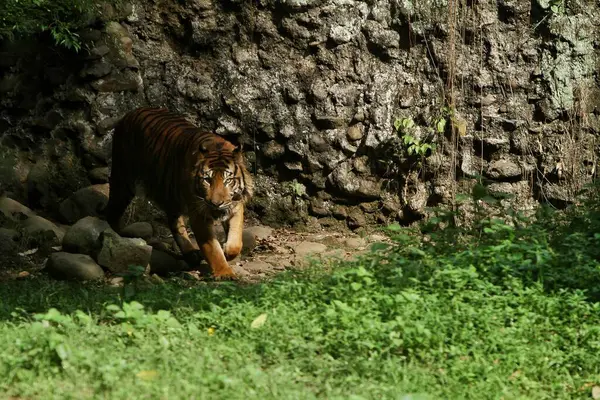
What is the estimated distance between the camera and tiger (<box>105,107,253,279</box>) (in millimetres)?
7652

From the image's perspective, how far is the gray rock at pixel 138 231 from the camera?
8633 mm

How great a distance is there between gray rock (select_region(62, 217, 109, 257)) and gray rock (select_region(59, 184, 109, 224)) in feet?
3.92

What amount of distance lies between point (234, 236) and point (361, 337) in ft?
10.8

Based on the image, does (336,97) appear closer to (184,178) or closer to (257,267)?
(184,178)

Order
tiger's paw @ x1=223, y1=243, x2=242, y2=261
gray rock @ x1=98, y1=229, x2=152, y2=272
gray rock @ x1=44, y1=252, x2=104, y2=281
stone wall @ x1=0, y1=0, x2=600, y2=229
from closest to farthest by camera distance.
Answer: gray rock @ x1=44, y1=252, x2=104, y2=281 → gray rock @ x1=98, y1=229, x2=152, y2=272 → tiger's paw @ x1=223, y1=243, x2=242, y2=261 → stone wall @ x1=0, y1=0, x2=600, y2=229

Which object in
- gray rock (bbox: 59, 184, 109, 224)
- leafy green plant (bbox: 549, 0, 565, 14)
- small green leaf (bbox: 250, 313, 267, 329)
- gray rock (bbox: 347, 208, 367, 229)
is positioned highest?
leafy green plant (bbox: 549, 0, 565, 14)

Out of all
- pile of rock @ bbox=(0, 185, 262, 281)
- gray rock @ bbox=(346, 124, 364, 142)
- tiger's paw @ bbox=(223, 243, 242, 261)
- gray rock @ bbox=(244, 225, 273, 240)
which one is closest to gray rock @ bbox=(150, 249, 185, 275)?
pile of rock @ bbox=(0, 185, 262, 281)

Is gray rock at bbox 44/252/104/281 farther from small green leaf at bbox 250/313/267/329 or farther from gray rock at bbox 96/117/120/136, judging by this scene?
small green leaf at bbox 250/313/267/329

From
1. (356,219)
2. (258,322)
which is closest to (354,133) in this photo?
(356,219)

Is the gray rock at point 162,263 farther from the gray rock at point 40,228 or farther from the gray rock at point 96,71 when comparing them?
the gray rock at point 96,71

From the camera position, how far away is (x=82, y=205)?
29.8ft

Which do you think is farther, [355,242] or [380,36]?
[380,36]

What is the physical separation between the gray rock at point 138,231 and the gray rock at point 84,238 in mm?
745

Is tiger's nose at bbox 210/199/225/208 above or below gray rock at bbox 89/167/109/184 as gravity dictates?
below
